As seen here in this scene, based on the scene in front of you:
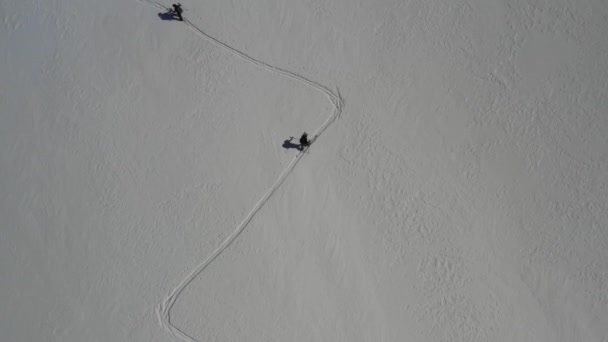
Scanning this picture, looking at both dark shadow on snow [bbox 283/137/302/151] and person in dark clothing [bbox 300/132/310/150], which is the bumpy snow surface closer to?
dark shadow on snow [bbox 283/137/302/151]

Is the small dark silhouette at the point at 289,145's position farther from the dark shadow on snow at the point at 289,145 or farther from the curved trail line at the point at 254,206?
the curved trail line at the point at 254,206

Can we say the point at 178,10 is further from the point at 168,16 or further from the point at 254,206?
the point at 254,206

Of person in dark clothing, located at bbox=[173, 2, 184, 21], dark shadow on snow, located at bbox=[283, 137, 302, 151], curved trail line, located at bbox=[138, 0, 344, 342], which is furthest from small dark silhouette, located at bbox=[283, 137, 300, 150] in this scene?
person in dark clothing, located at bbox=[173, 2, 184, 21]

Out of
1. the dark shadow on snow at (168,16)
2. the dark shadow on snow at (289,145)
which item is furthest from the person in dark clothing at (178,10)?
the dark shadow on snow at (289,145)

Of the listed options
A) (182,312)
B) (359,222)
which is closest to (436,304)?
(359,222)

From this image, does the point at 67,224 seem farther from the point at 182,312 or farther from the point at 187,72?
the point at 187,72

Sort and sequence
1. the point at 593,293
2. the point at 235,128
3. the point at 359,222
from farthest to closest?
the point at 235,128 < the point at 359,222 < the point at 593,293

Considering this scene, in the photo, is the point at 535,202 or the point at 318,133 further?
the point at 318,133
